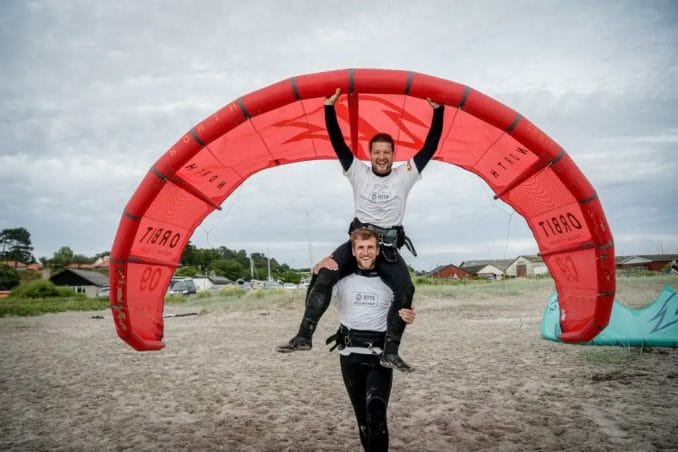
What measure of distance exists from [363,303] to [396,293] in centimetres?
30

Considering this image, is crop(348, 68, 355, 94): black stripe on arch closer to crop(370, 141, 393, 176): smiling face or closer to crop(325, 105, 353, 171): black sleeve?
crop(325, 105, 353, 171): black sleeve

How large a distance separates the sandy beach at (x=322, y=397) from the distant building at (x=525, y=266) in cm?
5910

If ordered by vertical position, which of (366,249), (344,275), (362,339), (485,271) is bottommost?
(485,271)

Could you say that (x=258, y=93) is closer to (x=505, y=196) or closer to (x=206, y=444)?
(x=505, y=196)

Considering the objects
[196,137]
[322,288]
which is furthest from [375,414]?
[196,137]

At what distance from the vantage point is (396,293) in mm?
3461

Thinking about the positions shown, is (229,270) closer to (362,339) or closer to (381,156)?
(381,156)

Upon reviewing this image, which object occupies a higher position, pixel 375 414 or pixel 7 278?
pixel 375 414

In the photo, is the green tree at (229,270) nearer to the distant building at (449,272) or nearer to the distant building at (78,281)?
the distant building at (78,281)

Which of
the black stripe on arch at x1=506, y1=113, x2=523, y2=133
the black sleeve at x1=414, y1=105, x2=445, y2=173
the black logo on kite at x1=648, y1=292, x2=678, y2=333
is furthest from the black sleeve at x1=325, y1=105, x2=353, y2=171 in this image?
the black logo on kite at x1=648, y1=292, x2=678, y2=333

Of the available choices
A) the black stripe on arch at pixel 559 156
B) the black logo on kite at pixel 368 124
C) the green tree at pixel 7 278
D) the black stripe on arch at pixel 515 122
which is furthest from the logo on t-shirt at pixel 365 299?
the green tree at pixel 7 278

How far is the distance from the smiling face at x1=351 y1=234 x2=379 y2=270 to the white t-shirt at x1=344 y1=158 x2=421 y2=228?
39 cm

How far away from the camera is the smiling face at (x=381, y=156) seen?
3.85 m

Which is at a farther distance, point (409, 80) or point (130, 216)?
point (130, 216)
